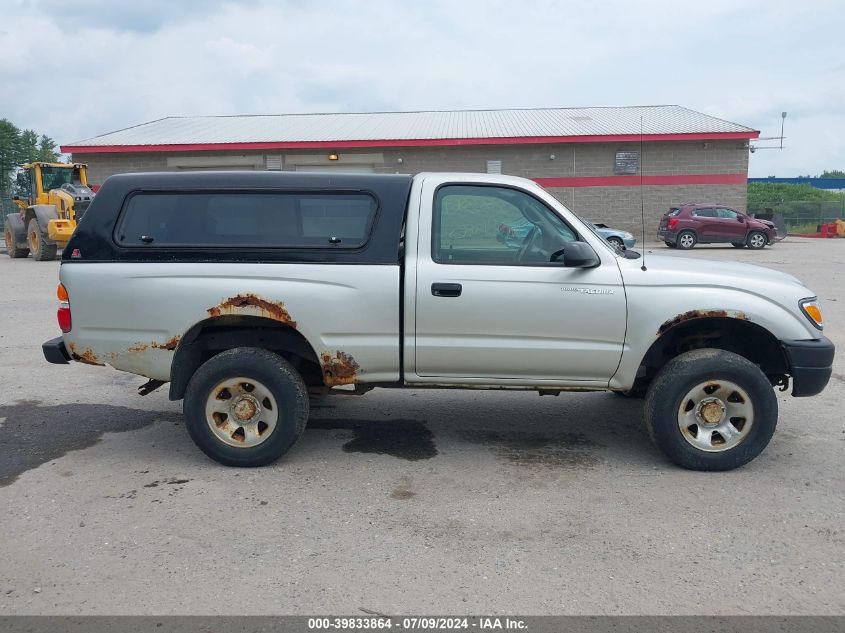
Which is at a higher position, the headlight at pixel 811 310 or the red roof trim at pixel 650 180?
the red roof trim at pixel 650 180

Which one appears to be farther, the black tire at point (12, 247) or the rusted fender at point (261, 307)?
the black tire at point (12, 247)

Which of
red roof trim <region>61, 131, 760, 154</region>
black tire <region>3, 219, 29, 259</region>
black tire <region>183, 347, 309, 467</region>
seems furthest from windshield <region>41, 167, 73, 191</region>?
black tire <region>183, 347, 309, 467</region>

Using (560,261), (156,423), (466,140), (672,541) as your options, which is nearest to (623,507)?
(672,541)

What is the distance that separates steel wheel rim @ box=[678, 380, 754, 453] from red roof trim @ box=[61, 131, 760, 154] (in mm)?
24415

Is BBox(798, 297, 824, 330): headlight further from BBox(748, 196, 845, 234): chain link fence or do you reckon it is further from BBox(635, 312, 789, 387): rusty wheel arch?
BBox(748, 196, 845, 234): chain link fence

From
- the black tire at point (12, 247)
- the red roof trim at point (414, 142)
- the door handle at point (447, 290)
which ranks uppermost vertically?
the red roof trim at point (414, 142)

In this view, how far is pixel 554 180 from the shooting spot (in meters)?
29.3

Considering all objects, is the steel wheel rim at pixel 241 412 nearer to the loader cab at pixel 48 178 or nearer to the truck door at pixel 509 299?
the truck door at pixel 509 299

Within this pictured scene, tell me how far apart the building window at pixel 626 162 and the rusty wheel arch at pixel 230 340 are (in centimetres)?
2620

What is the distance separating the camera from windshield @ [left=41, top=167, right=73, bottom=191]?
22.7 metres

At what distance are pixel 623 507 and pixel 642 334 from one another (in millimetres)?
1102

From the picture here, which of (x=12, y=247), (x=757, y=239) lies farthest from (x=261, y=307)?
(x=757, y=239)

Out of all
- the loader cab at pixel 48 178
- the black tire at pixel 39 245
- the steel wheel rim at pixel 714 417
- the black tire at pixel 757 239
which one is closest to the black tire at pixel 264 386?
the steel wheel rim at pixel 714 417

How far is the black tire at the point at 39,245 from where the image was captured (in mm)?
20844
